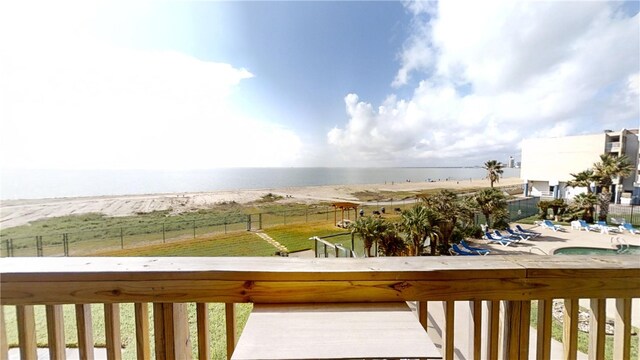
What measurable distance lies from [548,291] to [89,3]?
3412 millimetres

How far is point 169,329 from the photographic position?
2.37ft

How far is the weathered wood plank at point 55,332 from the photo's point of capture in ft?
2.28

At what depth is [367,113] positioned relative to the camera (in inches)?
543

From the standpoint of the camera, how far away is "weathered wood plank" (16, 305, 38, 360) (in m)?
0.70

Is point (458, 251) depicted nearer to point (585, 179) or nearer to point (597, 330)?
point (597, 330)

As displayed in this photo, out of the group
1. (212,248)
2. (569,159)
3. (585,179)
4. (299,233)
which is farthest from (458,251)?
(569,159)

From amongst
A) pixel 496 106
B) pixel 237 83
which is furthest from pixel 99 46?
pixel 496 106

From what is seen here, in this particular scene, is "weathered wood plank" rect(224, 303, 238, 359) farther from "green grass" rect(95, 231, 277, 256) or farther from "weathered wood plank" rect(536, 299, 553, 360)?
"green grass" rect(95, 231, 277, 256)

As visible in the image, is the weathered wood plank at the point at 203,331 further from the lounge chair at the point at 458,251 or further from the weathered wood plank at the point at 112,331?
the lounge chair at the point at 458,251

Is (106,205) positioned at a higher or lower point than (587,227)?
higher

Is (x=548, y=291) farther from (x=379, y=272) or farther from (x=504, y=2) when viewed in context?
(x=504, y=2)

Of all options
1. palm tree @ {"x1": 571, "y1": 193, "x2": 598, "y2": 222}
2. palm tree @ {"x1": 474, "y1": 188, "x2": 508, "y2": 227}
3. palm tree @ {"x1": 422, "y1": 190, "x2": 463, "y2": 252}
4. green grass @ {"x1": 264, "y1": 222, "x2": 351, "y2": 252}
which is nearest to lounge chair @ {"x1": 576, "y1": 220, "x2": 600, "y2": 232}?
palm tree @ {"x1": 571, "y1": 193, "x2": 598, "y2": 222}

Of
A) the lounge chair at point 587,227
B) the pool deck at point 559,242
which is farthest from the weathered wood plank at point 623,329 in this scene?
the lounge chair at point 587,227

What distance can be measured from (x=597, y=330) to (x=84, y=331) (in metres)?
1.55
